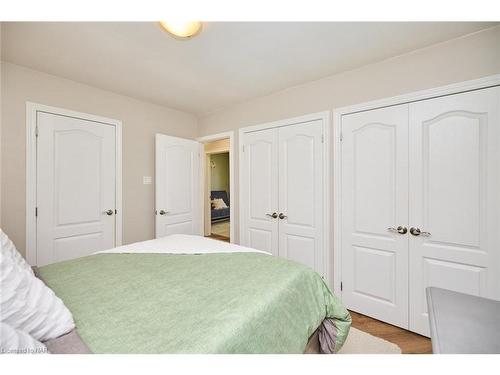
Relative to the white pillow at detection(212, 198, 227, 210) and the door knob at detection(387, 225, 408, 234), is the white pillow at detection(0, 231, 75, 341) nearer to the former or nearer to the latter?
the door knob at detection(387, 225, 408, 234)

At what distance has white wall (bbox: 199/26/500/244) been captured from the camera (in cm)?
162

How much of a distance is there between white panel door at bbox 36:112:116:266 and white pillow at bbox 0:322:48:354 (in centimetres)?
216

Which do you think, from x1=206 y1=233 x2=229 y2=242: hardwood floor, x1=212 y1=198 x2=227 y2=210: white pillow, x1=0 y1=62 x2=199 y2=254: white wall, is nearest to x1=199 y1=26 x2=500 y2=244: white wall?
x1=0 y1=62 x2=199 y2=254: white wall

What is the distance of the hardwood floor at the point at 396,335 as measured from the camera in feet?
5.67

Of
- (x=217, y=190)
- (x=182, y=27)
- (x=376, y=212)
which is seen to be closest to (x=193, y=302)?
(x=182, y=27)

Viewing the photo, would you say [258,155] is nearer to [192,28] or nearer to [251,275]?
[192,28]

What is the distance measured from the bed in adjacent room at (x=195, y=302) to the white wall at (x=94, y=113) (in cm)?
126

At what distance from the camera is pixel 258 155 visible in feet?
9.52

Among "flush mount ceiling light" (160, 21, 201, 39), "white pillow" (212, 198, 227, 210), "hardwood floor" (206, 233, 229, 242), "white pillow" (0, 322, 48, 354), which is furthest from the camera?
"white pillow" (212, 198, 227, 210)

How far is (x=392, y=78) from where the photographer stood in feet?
6.47

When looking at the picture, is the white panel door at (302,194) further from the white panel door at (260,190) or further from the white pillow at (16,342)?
the white pillow at (16,342)

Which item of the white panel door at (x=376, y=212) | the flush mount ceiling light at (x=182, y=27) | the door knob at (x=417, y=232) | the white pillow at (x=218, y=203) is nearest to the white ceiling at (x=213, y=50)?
the flush mount ceiling light at (x=182, y=27)

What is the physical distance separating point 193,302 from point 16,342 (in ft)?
1.78

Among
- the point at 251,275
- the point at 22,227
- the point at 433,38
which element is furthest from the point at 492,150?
the point at 22,227
